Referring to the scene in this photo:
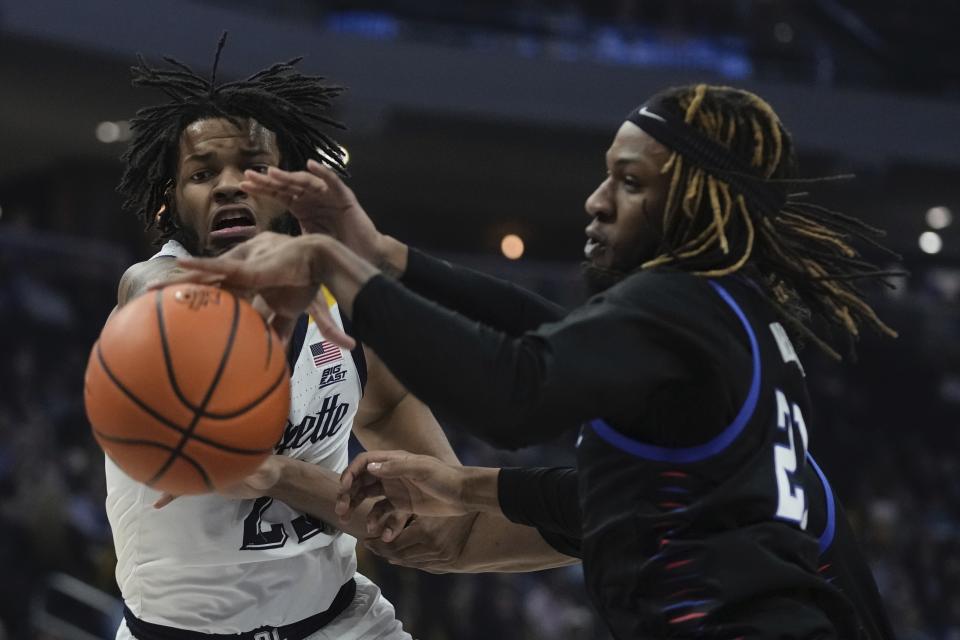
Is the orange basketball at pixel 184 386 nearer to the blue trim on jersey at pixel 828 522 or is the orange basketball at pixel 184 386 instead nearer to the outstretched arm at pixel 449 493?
the outstretched arm at pixel 449 493

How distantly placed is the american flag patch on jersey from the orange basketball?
919 mm

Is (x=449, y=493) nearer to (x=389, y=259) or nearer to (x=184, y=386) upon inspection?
(x=389, y=259)

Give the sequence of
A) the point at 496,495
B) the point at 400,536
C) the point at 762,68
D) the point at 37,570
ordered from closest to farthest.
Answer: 1. the point at 496,495
2. the point at 400,536
3. the point at 37,570
4. the point at 762,68

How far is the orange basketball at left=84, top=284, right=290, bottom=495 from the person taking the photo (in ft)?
8.25

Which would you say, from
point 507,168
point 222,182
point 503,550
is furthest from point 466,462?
point 222,182

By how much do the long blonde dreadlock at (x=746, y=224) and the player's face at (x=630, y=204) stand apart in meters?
0.03

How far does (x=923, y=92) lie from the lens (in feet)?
47.2

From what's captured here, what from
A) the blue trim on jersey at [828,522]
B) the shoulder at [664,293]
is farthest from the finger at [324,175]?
the blue trim on jersey at [828,522]

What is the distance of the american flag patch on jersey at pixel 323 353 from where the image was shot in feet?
11.7

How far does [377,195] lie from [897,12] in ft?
21.3

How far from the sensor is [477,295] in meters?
2.90

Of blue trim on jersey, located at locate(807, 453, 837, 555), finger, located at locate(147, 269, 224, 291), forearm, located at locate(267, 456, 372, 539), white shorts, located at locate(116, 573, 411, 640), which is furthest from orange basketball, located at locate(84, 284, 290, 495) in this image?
blue trim on jersey, located at locate(807, 453, 837, 555)

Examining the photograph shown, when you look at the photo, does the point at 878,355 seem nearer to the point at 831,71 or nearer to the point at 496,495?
the point at 831,71

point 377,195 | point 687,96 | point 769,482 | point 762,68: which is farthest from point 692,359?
point 377,195
